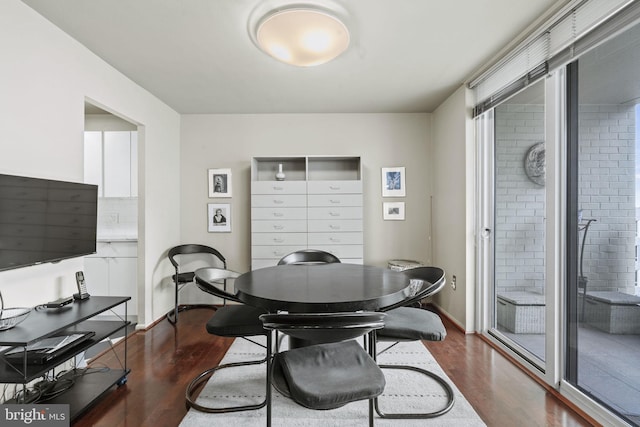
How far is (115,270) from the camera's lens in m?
3.53

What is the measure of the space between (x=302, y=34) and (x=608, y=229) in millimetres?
2136

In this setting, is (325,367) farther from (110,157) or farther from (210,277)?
(110,157)

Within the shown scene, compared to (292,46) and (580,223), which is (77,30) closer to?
(292,46)

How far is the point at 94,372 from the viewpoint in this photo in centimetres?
222

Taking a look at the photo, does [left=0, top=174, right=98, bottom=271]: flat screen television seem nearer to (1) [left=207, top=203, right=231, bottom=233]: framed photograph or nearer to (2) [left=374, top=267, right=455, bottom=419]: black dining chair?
(1) [left=207, top=203, right=231, bottom=233]: framed photograph

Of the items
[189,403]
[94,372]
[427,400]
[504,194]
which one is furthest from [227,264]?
[504,194]

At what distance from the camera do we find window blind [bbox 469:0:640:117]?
64.4 inches

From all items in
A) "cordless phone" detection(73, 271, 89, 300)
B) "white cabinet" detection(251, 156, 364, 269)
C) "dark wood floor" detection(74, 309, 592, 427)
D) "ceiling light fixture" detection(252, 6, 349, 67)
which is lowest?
"dark wood floor" detection(74, 309, 592, 427)

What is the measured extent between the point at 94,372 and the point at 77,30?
249 centimetres

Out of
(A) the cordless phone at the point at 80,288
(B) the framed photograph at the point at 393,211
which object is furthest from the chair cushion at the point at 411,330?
(B) the framed photograph at the point at 393,211

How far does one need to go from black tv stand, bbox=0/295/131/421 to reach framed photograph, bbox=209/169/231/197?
2.10 m

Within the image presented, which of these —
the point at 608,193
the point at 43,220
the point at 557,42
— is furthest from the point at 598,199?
the point at 43,220

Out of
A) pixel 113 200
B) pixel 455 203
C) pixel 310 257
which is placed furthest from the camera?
pixel 113 200

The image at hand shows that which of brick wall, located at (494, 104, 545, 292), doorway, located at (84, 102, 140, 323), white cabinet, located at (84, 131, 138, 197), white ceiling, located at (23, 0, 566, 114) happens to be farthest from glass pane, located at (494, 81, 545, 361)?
white cabinet, located at (84, 131, 138, 197)
